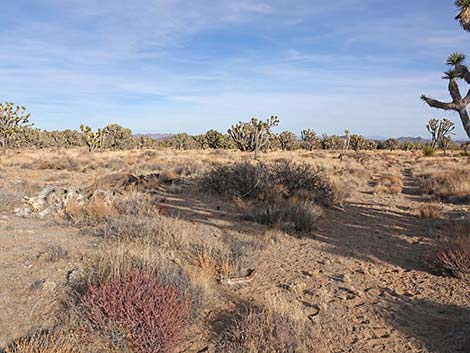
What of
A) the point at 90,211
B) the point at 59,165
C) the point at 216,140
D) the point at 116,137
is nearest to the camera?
the point at 90,211

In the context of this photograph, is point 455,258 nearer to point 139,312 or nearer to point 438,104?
point 139,312

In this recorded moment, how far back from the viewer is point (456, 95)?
1020 cm

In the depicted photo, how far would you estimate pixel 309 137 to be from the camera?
211 ft

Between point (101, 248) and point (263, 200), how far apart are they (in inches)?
238

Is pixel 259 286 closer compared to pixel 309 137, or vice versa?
pixel 259 286

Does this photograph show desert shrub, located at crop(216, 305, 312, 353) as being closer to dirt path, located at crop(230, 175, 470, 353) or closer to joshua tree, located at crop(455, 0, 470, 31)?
dirt path, located at crop(230, 175, 470, 353)

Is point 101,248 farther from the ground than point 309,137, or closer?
closer

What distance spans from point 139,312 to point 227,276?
2.04 m

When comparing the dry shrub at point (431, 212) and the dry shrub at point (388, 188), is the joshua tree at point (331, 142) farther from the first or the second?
the dry shrub at point (431, 212)

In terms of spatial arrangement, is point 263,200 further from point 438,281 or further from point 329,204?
point 438,281

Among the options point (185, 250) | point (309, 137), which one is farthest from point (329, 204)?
point (309, 137)

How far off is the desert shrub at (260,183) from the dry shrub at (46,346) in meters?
7.73

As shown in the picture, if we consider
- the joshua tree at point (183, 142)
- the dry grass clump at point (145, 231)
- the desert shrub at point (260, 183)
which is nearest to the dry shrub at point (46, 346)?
Result: the dry grass clump at point (145, 231)

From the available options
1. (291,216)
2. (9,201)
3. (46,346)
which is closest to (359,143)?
(291,216)
